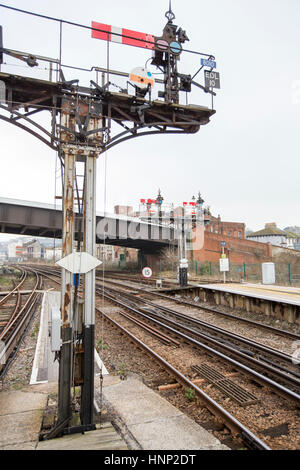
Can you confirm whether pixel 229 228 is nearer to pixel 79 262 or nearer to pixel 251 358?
pixel 251 358

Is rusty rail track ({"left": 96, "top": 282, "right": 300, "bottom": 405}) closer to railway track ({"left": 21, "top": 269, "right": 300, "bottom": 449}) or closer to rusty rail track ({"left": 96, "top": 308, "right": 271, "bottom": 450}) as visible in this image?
railway track ({"left": 21, "top": 269, "right": 300, "bottom": 449})

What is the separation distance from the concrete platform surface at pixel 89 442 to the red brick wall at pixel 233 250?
104 feet

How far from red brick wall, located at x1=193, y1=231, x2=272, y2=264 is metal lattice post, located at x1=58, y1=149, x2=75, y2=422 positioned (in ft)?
103

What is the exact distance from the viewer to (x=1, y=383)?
20.2 ft

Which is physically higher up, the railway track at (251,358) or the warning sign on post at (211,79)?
the warning sign on post at (211,79)

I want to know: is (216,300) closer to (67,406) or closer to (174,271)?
(67,406)

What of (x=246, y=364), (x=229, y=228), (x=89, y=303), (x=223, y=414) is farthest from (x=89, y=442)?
(x=229, y=228)

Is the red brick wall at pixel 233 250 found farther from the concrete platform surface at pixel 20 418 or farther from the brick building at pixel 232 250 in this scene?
the concrete platform surface at pixel 20 418

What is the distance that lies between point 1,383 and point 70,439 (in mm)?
3004

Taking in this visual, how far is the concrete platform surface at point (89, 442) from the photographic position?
3740mm

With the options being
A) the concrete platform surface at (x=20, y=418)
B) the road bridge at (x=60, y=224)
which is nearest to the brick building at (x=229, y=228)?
the road bridge at (x=60, y=224)

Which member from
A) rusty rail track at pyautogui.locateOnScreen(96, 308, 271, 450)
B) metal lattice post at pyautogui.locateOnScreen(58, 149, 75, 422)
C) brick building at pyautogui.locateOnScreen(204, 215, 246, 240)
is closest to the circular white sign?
metal lattice post at pyautogui.locateOnScreen(58, 149, 75, 422)

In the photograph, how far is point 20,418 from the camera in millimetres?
4691

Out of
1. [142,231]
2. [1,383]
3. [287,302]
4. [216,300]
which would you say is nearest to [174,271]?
[142,231]
